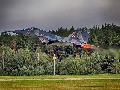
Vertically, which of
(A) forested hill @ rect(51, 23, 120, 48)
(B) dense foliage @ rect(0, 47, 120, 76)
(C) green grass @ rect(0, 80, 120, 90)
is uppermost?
(A) forested hill @ rect(51, 23, 120, 48)

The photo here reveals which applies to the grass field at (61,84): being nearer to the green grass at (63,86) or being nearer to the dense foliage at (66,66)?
the green grass at (63,86)

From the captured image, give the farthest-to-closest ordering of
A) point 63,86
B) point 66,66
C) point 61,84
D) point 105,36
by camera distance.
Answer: point 105,36 < point 66,66 < point 61,84 < point 63,86

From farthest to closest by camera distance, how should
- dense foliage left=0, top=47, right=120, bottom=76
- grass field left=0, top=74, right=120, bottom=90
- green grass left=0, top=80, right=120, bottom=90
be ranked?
dense foliage left=0, top=47, right=120, bottom=76
grass field left=0, top=74, right=120, bottom=90
green grass left=0, top=80, right=120, bottom=90

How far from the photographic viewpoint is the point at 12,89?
24.8 m

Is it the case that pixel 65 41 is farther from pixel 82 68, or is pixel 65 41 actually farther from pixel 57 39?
pixel 82 68

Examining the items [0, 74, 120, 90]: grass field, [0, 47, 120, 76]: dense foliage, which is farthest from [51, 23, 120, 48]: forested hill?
[0, 74, 120, 90]: grass field

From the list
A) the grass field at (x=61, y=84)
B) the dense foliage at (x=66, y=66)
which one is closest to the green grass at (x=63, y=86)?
the grass field at (x=61, y=84)

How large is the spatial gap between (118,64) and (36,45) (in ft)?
136

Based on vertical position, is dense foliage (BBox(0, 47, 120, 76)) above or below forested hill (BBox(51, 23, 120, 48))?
below

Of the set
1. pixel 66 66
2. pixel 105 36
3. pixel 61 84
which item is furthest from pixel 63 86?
pixel 105 36

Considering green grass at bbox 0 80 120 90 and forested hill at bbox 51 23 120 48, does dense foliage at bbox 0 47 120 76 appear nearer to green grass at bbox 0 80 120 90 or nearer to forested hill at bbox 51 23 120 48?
forested hill at bbox 51 23 120 48

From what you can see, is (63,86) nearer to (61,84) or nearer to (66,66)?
(61,84)

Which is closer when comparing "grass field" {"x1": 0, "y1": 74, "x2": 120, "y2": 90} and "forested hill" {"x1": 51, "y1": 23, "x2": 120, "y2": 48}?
"grass field" {"x1": 0, "y1": 74, "x2": 120, "y2": 90}

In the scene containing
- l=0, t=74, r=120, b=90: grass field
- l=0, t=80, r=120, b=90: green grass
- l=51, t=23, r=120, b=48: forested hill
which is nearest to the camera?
l=0, t=80, r=120, b=90: green grass
